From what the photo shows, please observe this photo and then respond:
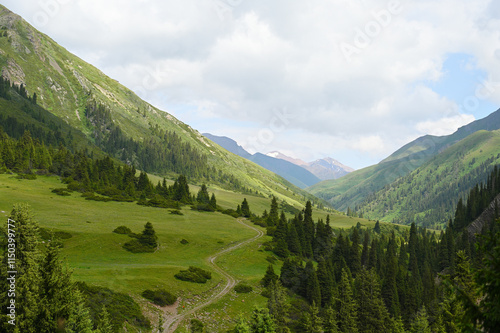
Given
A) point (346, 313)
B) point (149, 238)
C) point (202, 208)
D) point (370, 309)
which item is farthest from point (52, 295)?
point (202, 208)

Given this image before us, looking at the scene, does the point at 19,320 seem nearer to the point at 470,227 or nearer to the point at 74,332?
the point at 74,332

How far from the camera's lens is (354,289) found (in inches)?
2884

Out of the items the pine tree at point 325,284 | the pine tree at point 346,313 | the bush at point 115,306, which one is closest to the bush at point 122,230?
the bush at point 115,306

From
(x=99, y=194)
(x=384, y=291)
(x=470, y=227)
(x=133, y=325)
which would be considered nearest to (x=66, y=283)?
(x=133, y=325)

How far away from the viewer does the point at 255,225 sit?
122 m

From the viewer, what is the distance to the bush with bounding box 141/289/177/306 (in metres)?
43.6

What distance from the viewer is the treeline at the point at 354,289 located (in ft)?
140

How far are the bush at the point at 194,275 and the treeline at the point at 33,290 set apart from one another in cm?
2780

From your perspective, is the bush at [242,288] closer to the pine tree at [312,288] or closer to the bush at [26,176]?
the pine tree at [312,288]

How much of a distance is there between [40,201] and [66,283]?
224ft

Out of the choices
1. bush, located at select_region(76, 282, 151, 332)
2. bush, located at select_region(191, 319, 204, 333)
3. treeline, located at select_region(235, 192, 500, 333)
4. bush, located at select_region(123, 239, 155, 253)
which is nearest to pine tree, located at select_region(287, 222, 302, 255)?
treeline, located at select_region(235, 192, 500, 333)

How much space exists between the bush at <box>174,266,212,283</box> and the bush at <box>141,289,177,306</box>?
7712 mm

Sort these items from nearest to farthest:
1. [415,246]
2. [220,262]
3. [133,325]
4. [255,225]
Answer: [133,325] < [220,262] < [255,225] < [415,246]

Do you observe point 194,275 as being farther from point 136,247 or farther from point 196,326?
point 136,247
